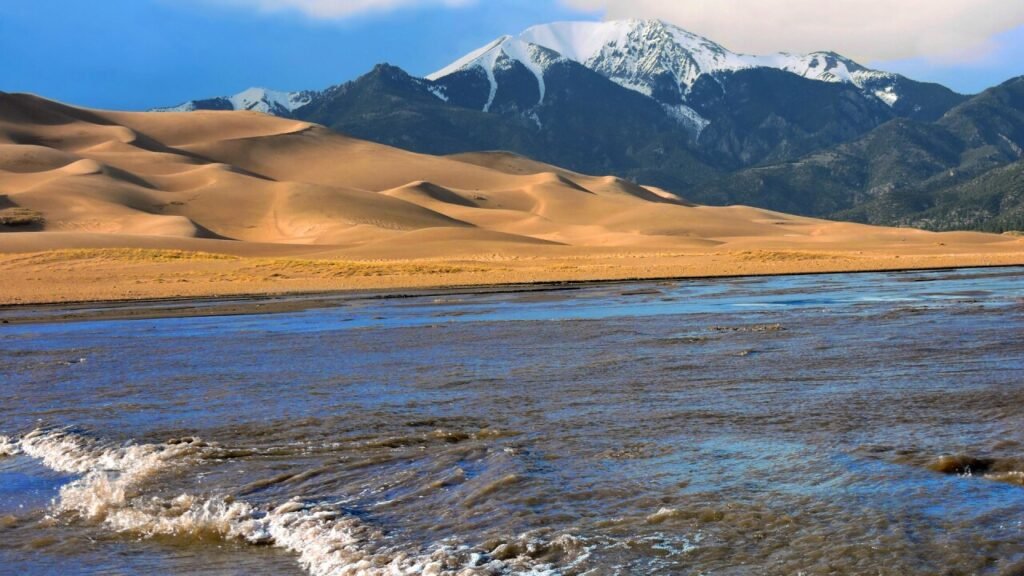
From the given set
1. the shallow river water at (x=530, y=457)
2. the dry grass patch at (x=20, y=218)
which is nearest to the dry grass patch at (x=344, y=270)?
the shallow river water at (x=530, y=457)

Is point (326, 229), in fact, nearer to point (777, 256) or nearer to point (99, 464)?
point (777, 256)

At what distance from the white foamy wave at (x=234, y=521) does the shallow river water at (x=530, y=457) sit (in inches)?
1.3

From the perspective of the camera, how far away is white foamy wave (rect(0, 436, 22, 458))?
1355 centimetres

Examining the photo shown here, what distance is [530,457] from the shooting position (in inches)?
469

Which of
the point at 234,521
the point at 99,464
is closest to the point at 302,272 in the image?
the point at 99,464

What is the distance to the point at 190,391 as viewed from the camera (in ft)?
60.8

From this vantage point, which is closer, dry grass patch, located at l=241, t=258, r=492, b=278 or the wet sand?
the wet sand

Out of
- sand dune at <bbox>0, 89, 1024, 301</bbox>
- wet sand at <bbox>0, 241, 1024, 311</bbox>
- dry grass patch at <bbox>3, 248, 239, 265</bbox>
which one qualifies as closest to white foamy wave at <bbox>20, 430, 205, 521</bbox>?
wet sand at <bbox>0, 241, 1024, 311</bbox>

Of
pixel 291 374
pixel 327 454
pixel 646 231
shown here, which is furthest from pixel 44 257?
pixel 646 231

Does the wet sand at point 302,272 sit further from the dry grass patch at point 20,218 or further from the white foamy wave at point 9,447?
the dry grass patch at point 20,218

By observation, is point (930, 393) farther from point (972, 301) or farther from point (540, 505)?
point (972, 301)

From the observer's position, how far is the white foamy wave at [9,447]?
1355cm

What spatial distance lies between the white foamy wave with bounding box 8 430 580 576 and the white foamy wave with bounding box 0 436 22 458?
0.28 meters

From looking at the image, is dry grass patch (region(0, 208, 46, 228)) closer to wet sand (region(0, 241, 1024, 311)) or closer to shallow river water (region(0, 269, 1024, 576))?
wet sand (region(0, 241, 1024, 311))
